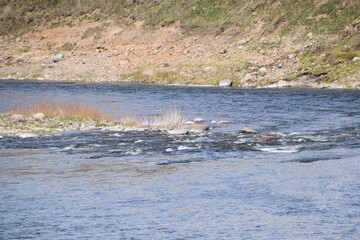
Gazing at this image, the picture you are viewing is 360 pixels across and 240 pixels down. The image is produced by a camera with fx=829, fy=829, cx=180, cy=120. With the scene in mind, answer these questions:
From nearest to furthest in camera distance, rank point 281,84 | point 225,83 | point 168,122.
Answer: point 168,122 < point 281,84 < point 225,83

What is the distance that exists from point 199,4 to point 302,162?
64.3 metres

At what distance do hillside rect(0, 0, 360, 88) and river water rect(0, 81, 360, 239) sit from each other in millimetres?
25964

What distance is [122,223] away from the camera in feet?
77.7

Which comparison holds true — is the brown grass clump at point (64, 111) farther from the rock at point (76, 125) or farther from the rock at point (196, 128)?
the rock at point (196, 128)

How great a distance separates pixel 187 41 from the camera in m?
89.6

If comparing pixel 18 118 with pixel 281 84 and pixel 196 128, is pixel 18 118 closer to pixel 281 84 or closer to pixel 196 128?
pixel 196 128

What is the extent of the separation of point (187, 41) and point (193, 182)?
2408 inches

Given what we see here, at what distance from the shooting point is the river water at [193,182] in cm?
2319

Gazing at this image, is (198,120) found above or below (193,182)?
above

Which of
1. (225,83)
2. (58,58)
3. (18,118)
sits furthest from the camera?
(58,58)

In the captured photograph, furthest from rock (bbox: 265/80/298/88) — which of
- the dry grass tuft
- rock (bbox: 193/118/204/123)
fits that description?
the dry grass tuft

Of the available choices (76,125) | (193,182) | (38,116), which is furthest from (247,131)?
(193,182)

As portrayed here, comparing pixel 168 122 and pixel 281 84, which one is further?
pixel 281 84

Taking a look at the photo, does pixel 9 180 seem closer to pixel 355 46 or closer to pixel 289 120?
pixel 289 120
